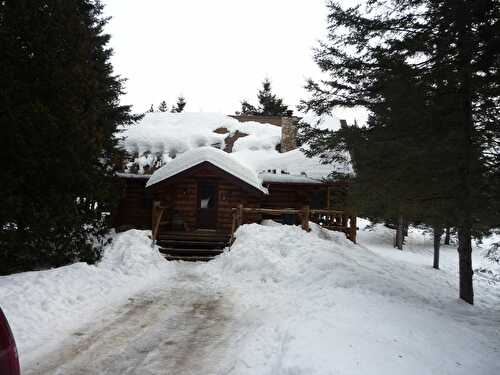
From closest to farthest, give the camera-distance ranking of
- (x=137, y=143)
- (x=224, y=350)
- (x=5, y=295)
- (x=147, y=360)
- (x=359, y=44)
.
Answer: (x=147, y=360) → (x=224, y=350) → (x=5, y=295) → (x=359, y=44) → (x=137, y=143)

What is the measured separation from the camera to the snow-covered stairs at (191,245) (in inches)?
480

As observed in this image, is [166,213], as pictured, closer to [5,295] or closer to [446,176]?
[5,295]

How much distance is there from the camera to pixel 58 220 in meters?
7.91

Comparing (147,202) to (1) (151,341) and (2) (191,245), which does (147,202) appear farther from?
(1) (151,341)

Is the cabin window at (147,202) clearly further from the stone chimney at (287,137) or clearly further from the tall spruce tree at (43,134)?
the tall spruce tree at (43,134)

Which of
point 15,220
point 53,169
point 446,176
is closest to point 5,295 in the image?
point 15,220

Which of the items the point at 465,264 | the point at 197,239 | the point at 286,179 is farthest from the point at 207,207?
the point at 465,264

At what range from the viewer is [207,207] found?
16.4 m

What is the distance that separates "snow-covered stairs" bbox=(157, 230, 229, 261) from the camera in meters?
12.2

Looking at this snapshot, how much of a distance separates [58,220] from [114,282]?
1966 millimetres

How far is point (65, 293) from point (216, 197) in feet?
32.2

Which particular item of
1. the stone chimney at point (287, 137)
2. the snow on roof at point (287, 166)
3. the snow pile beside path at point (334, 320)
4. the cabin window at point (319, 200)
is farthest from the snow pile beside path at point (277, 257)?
the stone chimney at point (287, 137)

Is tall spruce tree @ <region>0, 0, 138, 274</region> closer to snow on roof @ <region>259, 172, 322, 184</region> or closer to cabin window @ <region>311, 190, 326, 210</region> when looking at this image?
snow on roof @ <region>259, 172, 322, 184</region>

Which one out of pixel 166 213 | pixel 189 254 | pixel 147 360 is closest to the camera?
pixel 147 360
